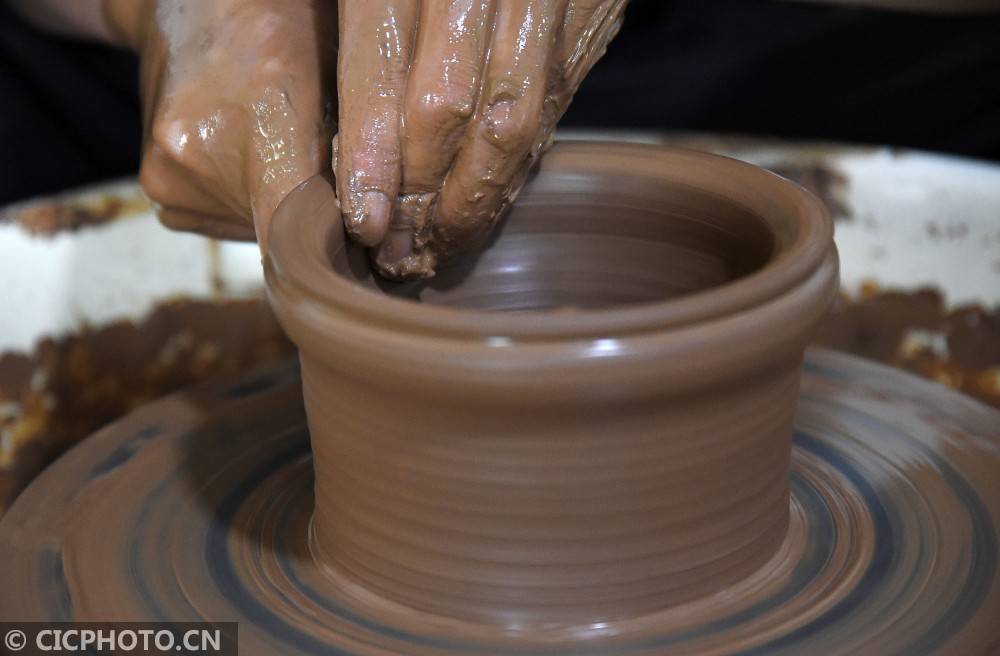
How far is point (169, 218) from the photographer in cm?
133

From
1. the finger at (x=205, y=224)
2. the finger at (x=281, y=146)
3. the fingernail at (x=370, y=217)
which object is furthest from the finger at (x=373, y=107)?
the finger at (x=205, y=224)

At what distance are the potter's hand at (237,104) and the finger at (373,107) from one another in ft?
0.43

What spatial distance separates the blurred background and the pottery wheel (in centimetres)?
37

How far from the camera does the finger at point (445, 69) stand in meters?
0.92

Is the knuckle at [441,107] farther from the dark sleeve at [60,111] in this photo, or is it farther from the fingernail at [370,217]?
the dark sleeve at [60,111]

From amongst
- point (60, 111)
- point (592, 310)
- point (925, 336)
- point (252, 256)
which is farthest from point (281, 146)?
point (60, 111)

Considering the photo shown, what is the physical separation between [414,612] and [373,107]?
42 cm

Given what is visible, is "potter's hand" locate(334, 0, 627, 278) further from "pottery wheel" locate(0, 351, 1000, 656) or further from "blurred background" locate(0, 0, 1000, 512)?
"blurred background" locate(0, 0, 1000, 512)

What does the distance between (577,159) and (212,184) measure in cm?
39

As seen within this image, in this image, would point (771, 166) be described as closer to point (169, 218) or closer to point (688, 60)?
point (688, 60)

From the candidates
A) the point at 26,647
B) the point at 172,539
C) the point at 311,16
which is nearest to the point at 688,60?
the point at 311,16

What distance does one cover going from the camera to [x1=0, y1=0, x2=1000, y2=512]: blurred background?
159 cm

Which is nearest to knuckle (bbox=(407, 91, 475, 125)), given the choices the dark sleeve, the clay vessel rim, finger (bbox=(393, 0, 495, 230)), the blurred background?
finger (bbox=(393, 0, 495, 230))

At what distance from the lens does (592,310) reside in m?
0.90
